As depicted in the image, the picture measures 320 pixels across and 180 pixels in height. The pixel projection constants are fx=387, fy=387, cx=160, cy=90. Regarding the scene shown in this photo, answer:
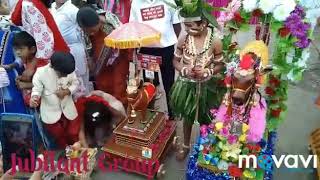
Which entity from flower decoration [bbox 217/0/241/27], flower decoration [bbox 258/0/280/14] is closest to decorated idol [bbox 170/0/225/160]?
flower decoration [bbox 217/0/241/27]

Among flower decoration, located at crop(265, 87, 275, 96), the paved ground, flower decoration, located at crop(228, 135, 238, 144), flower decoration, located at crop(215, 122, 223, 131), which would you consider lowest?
the paved ground

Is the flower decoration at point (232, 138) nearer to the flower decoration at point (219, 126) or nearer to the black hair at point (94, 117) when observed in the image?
the flower decoration at point (219, 126)

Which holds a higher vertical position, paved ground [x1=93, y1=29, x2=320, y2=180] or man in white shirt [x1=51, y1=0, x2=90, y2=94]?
man in white shirt [x1=51, y1=0, x2=90, y2=94]

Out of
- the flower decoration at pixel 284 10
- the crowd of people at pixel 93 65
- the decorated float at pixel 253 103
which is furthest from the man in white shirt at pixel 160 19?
the flower decoration at pixel 284 10

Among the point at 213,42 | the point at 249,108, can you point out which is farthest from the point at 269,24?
the point at 249,108

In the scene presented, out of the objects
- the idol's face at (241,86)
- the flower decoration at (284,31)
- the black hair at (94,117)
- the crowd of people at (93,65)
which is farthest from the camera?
the black hair at (94,117)

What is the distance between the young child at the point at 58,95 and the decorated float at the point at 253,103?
1.22 m

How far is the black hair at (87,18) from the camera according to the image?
352 centimetres

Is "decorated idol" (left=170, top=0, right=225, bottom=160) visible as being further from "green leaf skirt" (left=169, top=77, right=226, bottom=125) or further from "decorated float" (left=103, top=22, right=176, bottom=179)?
"decorated float" (left=103, top=22, right=176, bottom=179)

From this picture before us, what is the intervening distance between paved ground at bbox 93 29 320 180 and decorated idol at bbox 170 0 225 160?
279mm

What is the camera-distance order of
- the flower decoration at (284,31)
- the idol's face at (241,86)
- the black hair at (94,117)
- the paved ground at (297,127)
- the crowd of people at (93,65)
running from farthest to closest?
the black hair at (94,117) → the paved ground at (297,127) → the crowd of people at (93,65) → the flower decoration at (284,31) → the idol's face at (241,86)

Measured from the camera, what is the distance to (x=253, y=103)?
2.85 m

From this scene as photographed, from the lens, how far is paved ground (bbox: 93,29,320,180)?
348 centimetres

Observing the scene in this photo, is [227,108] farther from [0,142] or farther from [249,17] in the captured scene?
[0,142]
